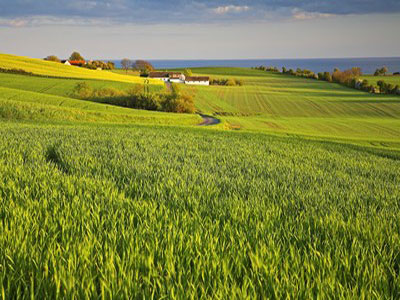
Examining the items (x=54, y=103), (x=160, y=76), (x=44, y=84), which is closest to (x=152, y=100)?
(x=54, y=103)

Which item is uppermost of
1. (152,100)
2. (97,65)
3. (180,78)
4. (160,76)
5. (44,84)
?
(97,65)

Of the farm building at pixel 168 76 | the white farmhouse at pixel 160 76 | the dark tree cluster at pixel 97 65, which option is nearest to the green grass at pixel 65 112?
the dark tree cluster at pixel 97 65

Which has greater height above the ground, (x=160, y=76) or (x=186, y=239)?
(x=160, y=76)

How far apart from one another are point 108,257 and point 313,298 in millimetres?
2056

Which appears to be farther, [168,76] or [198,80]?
[168,76]

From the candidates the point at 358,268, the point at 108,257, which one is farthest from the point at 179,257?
the point at 358,268

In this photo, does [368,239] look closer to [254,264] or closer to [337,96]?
[254,264]

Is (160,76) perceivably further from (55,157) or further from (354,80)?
(55,157)

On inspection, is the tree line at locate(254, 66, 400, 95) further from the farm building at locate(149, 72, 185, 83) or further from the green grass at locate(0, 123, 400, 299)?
the green grass at locate(0, 123, 400, 299)

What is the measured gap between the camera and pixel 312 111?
3066 inches

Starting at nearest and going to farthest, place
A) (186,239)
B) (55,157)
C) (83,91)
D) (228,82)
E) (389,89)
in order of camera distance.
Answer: (186,239), (55,157), (83,91), (389,89), (228,82)

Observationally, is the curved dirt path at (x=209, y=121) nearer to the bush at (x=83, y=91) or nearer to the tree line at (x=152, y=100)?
the tree line at (x=152, y=100)

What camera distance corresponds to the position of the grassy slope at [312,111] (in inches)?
2160

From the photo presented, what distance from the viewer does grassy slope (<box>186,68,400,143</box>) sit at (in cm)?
5488
